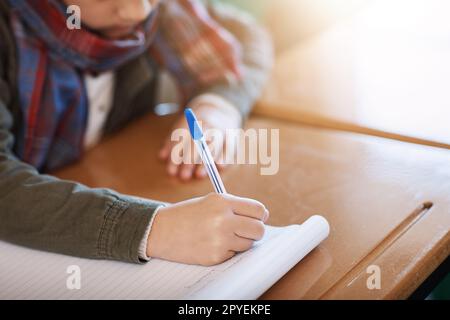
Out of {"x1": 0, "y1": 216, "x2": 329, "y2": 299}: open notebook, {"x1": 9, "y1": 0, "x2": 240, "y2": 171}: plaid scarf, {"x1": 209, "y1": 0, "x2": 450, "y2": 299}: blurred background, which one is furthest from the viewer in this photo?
{"x1": 209, "y1": 0, "x2": 450, "y2": 299}: blurred background

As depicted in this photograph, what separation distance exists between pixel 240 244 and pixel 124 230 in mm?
124

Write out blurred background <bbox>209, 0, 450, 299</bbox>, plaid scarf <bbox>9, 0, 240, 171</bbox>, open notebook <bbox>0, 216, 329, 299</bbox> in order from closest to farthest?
open notebook <bbox>0, 216, 329, 299</bbox> → plaid scarf <bbox>9, 0, 240, 171</bbox> → blurred background <bbox>209, 0, 450, 299</bbox>

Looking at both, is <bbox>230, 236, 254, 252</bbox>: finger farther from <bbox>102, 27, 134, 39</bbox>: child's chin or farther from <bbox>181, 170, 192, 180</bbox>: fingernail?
<bbox>102, 27, 134, 39</bbox>: child's chin

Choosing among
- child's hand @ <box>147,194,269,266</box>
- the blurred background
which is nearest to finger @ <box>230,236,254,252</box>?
child's hand @ <box>147,194,269,266</box>

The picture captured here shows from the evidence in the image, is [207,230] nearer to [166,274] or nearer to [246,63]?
[166,274]

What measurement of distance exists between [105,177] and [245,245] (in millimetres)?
307

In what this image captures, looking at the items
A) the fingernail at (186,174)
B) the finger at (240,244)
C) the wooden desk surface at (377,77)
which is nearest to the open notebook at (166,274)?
the finger at (240,244)

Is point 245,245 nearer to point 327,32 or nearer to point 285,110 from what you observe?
point 285,110

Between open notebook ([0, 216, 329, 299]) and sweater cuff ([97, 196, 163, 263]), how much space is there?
0.01 metres

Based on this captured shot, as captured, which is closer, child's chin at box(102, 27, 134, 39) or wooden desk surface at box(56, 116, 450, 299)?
wooden desk surface at box(56, 116, 450, 299)

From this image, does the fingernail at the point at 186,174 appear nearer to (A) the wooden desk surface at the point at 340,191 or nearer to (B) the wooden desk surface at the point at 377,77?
(A) the wooden desk surface at the point at 340,191

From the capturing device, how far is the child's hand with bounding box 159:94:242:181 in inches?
31.9

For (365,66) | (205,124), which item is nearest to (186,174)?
(205,124)

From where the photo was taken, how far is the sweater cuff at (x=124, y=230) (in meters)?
0.60
